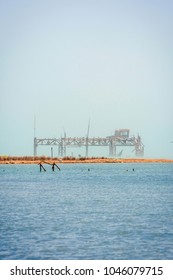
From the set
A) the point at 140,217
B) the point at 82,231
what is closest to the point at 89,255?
the point at 82,231

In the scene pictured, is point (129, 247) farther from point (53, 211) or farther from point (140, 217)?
point (53, 211)

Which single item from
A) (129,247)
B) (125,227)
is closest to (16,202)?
(125,227)

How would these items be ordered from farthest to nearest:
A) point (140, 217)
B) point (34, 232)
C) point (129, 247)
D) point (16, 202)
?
1. point (16, 202)
2. point (140, 217)
3. point (34, 232)
4. point (129, 247)

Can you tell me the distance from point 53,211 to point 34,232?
10070 millimetres
